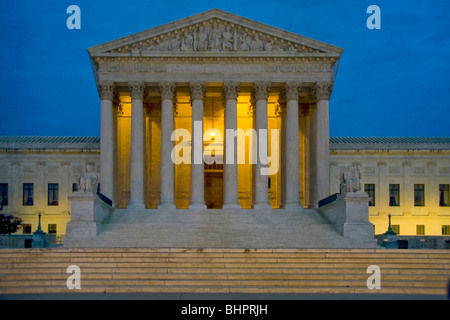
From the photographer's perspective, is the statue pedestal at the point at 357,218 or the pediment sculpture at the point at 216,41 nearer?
the statue pedestal at the point at 357,218

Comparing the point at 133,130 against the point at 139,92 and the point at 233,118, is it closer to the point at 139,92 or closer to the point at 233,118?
the point at 139,92

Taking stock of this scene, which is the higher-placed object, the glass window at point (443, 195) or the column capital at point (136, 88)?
the column capital at point (136, 88)

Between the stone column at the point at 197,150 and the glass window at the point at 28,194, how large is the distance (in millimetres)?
21397

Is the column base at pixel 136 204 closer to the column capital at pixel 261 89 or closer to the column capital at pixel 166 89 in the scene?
the column capital at pixel 166 89

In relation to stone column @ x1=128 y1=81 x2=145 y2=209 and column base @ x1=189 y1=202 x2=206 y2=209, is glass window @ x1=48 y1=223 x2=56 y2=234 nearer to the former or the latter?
stone column @ x1=128 y1=81 x2=145 y2=209

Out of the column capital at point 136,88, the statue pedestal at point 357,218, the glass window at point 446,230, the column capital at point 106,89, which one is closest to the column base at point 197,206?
the column capital at point 136,88

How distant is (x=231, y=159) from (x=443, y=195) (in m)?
27.4

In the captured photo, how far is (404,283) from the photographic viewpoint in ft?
75.3

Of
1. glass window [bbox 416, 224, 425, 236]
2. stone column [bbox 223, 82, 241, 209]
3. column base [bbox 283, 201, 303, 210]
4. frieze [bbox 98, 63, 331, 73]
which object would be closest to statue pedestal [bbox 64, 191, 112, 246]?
stone column [bbox 223, 82, 241, 209]

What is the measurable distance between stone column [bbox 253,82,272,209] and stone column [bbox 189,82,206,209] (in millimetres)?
4854

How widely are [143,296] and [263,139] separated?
84.6 ft

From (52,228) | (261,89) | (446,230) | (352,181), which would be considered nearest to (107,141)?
(261,89)

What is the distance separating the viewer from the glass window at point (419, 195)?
55875 millimetres
